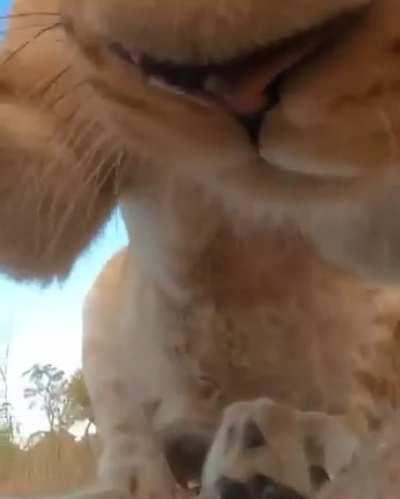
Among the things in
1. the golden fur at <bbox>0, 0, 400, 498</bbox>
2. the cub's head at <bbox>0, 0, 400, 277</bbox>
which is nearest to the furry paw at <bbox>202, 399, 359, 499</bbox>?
the golden fur at <bbox>0, 0, 400, 498</bbox>

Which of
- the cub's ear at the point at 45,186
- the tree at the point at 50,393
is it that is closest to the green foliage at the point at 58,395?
the tree at the point at 50,393

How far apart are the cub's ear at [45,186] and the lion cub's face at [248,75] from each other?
0.42 ft

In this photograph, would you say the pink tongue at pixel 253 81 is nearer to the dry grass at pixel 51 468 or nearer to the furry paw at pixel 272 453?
the furry paw at pixel 272 453

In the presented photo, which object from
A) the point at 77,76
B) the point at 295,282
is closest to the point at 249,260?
the point at 295,282

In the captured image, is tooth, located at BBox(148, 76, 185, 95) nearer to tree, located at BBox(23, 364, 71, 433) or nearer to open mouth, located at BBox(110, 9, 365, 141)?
open mouth, located at BBox(110, 9, 365, 141)

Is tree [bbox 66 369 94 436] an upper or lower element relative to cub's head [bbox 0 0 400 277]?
lower

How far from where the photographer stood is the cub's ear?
62 cm

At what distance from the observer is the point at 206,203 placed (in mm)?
716

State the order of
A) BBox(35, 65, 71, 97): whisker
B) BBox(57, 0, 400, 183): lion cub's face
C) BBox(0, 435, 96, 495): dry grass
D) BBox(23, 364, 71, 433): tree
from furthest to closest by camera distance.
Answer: BBox(23, 364, 71, 433): tree, BBox(0, 435, 96, 495): dry grass, BBox(35, 65, 71, 97): whisker, BBox(57, 0, 400, 183): lion cub's face

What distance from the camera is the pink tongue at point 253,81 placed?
16.7 inches

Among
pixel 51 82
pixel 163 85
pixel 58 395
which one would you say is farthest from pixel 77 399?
pixel 163 85

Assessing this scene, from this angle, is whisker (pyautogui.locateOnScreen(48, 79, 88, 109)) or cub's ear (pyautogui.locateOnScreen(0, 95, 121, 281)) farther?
cub's ear (pyautogui.locateOnScreen(0, 95, 121, 281))

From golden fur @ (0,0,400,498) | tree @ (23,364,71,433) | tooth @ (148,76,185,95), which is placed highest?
tooth @ (148,76,185,95)

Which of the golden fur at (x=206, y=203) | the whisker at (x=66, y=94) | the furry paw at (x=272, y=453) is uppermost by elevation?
the whisker at (x=66, y=94)
